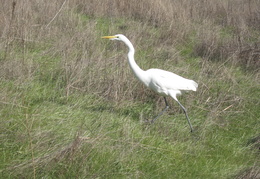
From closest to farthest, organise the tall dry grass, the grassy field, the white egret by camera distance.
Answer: the grassy field
the white egret
the tall dry grass

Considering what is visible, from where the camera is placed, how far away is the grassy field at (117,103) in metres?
2.80

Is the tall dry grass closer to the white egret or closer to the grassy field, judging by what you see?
the grassy field

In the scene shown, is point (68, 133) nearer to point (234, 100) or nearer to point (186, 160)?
point (186, 160)

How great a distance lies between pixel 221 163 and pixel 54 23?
4238mm

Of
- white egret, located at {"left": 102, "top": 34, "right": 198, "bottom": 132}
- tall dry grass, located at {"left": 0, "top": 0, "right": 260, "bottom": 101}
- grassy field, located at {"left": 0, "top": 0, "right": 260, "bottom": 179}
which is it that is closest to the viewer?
grassy field, located at {"left": 0, "top": 0, "right": 260, "bottom": 179}

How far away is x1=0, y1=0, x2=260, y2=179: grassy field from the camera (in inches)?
110

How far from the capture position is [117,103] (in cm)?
403

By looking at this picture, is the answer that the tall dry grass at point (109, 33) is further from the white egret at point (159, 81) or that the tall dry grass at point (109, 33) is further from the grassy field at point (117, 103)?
the white egret at point (159, 81)

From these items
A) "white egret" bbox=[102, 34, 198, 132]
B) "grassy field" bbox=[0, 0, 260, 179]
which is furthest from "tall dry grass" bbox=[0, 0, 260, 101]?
"white egret" bbox=[102, 34, 198, 132]

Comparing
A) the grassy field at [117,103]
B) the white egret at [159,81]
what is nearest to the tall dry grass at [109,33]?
the grassy field at [117,103]

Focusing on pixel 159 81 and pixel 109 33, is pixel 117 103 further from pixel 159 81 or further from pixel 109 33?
pixel 109 33

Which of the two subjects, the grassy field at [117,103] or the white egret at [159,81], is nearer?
the grassy field at [117,103]

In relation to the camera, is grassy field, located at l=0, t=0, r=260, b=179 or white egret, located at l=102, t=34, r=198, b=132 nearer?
grassy field, located at l=0, t=0, r=260, b=179

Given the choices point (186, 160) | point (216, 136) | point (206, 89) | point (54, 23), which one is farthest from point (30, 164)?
point (54, 23)
